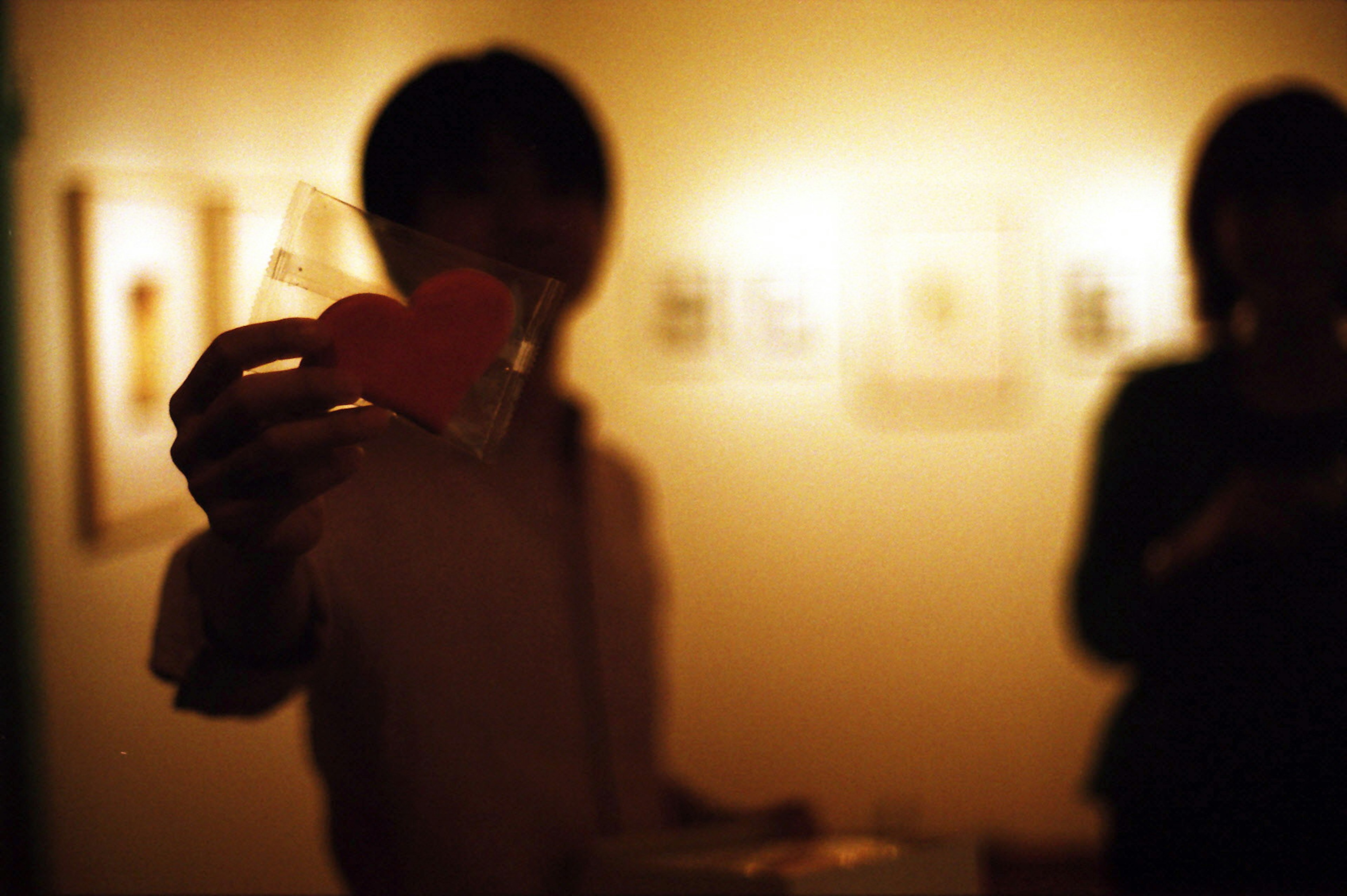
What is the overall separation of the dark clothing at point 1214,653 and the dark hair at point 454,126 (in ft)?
1.80

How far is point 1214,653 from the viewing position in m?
0.75

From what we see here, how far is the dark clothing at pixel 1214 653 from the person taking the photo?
2.30ft

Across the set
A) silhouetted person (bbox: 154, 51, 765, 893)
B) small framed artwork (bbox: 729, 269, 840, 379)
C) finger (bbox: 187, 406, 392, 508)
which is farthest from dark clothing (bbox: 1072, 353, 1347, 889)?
small framed artwork (bbox: 729, 269, 840, 379)

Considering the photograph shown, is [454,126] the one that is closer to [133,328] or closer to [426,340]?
[426,340]

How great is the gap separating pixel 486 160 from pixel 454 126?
3 centimetres

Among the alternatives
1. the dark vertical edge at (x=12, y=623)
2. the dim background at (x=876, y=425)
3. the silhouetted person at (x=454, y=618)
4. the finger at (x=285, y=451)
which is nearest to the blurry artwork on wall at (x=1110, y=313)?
the dim background at (x=876, y=425)

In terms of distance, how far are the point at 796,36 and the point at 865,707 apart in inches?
71.3

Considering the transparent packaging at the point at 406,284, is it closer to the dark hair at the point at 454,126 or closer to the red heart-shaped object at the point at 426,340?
the red heart-shaped object at the point at 426,340

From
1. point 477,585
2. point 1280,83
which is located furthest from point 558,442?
point 1280,83

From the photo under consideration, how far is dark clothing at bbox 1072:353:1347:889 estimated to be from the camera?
0.70 m

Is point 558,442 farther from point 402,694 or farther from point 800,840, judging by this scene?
point 800,840

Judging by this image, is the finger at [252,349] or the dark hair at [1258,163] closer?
the finger at [252,349]

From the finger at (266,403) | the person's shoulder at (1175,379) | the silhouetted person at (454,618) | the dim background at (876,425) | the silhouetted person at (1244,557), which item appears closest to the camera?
the finger at (266,403)

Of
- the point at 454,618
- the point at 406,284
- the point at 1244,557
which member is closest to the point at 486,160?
the point at 406,284
